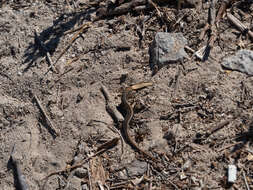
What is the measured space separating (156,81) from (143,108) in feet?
1.28

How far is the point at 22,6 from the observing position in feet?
17.0

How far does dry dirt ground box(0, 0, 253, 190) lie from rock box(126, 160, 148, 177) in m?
0.01

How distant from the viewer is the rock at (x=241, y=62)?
410cm

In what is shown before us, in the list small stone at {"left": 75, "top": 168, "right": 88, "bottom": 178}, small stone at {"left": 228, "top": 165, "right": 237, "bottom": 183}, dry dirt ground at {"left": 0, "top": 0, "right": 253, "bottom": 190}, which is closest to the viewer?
small stone at {"left": 228, "top": 165, "right": 237, "bottom": 183}

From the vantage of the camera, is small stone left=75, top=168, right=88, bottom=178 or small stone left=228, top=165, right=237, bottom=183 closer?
small stone left=228, top=165, right=237, bottom=183

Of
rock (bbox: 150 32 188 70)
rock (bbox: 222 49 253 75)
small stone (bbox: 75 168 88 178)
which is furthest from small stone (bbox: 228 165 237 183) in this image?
small stone (bbox: 75 168 88 178)

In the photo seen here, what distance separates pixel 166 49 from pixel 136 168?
5.12ft

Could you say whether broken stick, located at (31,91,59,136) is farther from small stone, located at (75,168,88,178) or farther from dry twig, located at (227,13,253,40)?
dry twig, located at (227,13,253,40)

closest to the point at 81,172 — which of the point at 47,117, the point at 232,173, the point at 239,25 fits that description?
the point at 47,117

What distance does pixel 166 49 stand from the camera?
4352mm

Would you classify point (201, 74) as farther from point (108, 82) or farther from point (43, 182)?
point (43, 182)

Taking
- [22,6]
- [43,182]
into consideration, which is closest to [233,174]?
[43,182]

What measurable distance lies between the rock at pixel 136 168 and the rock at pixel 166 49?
1.26m

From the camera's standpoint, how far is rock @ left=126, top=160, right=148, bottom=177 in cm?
391
